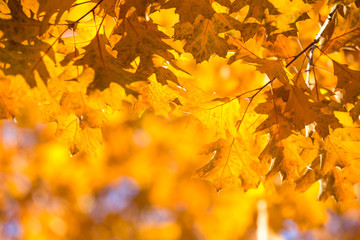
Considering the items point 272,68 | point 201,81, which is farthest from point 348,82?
point 201,81

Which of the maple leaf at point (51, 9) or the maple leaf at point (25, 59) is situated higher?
the maple leaf at point (51, 9)

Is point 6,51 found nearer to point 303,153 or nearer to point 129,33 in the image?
point 129,33

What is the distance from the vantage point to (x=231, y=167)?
1.39 meters

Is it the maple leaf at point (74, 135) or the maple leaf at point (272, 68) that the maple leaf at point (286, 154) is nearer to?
the maple leaf at point (272, 68)

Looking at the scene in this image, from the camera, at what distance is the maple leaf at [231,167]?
1.37 m

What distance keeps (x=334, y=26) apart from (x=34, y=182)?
648 cm

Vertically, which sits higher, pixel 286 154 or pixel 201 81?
pixel 201 81

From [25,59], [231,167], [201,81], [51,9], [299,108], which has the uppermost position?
[51,9]

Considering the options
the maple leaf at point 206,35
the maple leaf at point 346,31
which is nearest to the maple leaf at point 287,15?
the maple leaf at point 206,35


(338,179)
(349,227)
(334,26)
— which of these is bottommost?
(349,227)

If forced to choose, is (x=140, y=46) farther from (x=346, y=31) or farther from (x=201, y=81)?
(x=346, y=31)

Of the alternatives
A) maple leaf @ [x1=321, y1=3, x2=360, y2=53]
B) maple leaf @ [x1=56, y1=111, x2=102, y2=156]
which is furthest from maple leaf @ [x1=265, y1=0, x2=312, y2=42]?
maple leaf @ [x1=56, y1=111, x2=102, y2=156]

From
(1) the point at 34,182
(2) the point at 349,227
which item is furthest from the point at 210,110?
(2) the point at 349,227

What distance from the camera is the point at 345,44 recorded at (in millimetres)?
1229
